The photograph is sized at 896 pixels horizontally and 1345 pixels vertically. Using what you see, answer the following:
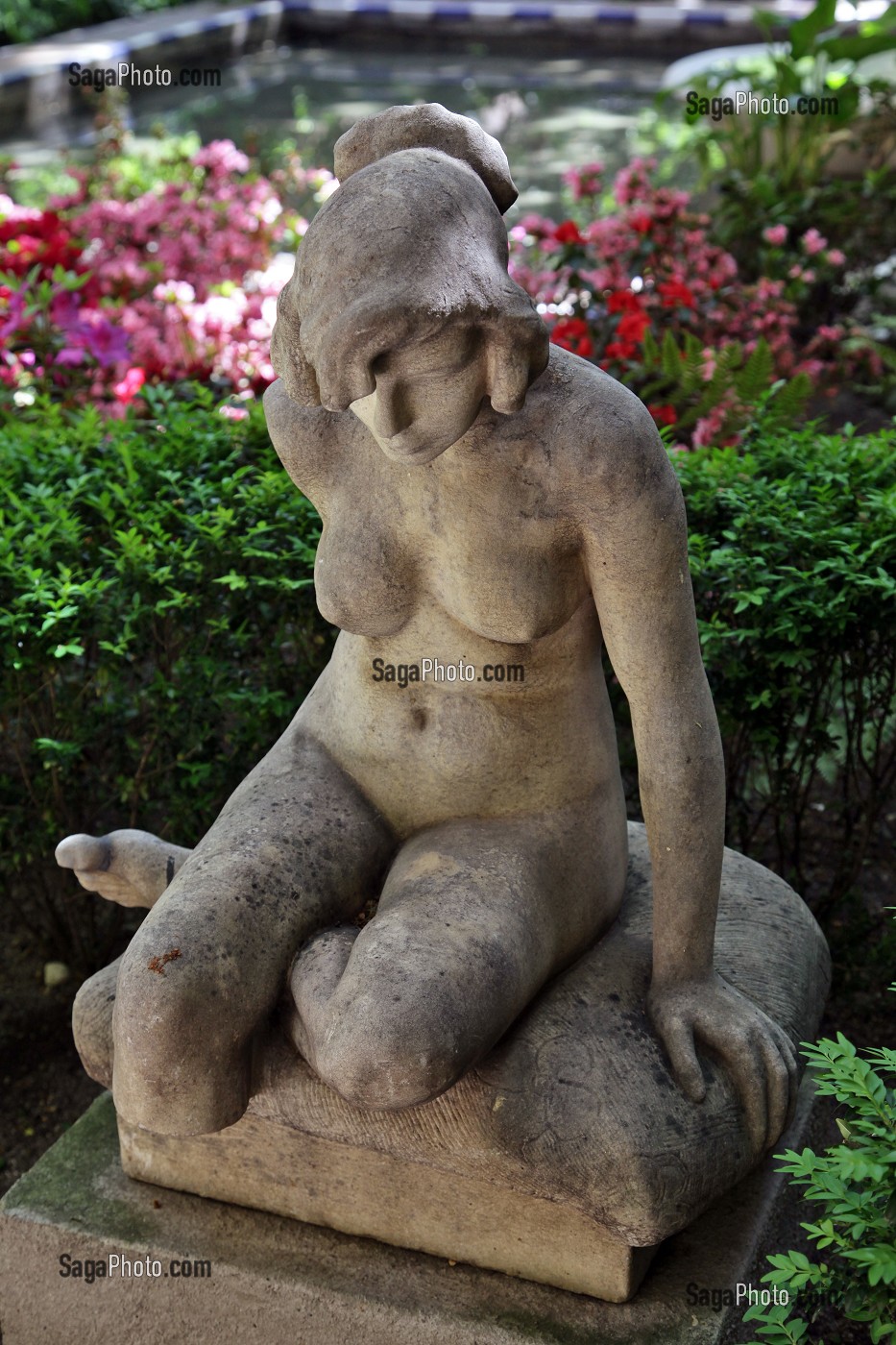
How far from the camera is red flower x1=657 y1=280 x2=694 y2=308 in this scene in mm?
5566

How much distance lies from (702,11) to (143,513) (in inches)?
655

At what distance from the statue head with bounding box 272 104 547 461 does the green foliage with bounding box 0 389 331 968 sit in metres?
1.27

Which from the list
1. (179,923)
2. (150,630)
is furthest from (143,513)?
(179,923)

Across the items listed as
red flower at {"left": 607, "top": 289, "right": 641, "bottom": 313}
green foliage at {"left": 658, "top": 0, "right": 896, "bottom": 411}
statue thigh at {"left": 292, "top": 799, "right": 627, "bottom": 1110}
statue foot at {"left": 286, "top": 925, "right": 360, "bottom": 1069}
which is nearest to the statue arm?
statue thigh at {"left": 292, "top": 799, "right": 627, "bottom": 1110}

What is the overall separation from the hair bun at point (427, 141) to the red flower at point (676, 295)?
3.57m

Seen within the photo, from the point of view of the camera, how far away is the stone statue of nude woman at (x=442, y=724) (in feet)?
6.34

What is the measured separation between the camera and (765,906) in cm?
270

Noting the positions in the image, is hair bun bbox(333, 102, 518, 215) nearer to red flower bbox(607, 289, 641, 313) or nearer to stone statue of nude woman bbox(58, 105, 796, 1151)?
stone statue of nude woman bbox(58, 105, 796, 1151)

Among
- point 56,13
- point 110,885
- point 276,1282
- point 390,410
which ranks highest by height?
point 390,410

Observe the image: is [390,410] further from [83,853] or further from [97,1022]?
[97,1022]

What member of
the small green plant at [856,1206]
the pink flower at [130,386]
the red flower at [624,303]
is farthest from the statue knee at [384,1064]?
the red flower at [624,303]

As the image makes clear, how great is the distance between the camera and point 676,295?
18.3 ft

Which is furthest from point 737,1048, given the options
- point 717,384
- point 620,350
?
point 620,350

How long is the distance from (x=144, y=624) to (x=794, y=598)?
140 cm
